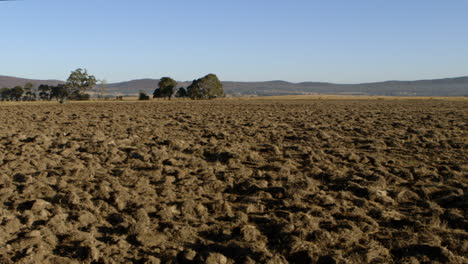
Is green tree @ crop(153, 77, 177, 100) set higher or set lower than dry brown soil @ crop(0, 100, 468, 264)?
higher

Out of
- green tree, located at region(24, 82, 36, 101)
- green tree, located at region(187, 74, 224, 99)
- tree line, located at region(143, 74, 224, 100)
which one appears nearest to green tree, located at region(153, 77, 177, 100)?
tree line, located at region(143, 74, 224, 100)

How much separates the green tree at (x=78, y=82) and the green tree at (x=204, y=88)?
19.9 m

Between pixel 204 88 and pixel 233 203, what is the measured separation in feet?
223

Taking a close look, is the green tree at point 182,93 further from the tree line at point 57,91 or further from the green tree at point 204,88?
the tree line at point 57,91

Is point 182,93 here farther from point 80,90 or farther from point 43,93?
point 43,93

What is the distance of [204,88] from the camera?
239ft

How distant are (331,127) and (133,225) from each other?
480 inches

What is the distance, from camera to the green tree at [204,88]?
7212 centimetres

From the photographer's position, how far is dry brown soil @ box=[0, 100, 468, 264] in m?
4.34

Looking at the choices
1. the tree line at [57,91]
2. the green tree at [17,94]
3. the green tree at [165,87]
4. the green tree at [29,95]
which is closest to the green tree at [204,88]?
the green tree at [165,87]

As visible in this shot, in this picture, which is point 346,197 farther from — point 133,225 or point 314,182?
point 133,225

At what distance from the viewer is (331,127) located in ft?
51.4

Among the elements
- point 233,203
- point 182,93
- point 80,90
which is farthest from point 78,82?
point 233,203

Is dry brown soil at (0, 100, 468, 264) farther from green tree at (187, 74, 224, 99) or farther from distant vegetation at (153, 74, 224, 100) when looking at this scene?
green tree at (187, 74, 224, 99)
